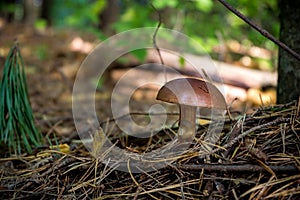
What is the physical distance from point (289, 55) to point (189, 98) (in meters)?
0.86

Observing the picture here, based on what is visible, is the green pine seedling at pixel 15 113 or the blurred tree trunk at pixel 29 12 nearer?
the green pine seedling at pixel 15 113

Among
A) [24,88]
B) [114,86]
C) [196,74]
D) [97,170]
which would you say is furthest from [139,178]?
[114,86]

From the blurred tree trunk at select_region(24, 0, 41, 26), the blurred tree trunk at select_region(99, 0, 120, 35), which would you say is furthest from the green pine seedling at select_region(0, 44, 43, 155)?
the blurred tree trunk at select_region(24, 0, 41, 26)

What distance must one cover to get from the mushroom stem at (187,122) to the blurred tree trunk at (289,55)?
710mm

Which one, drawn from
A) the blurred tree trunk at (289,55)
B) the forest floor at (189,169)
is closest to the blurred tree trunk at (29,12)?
the forest floor at (189,169)

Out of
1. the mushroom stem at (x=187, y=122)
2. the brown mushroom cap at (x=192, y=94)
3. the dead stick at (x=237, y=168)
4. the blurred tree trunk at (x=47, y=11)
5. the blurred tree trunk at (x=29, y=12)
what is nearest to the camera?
the dead stick at (x=237, y=168)

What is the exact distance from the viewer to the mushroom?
4.68 feet

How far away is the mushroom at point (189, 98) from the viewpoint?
143 centimetres

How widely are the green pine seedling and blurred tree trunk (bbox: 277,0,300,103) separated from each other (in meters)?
1.51

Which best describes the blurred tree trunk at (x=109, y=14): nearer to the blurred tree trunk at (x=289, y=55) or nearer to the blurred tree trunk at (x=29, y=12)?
the blurred tree trunk at (x=29, y=12)

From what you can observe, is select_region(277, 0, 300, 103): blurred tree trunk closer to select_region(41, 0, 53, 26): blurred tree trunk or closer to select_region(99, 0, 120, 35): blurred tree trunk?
select_region(99, 0, 120, 35): blurred tree trunk

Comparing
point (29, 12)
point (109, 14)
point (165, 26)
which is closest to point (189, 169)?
point (165, 26)

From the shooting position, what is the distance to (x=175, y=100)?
1448mm

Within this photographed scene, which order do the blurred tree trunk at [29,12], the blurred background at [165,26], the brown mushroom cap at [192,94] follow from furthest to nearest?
the blurred tree trunk at [29,12], the blurred background at [165,26], the brown mushroom cap at [192,94]
